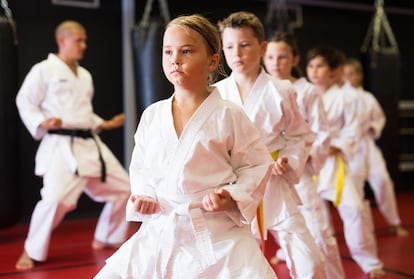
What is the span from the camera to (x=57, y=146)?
13.0 ft

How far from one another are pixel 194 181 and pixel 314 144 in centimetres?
142

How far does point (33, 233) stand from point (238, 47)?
2036 mm

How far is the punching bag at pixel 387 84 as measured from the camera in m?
6.05

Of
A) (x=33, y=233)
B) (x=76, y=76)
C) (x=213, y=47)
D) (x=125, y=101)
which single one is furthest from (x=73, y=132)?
(x=213, y=47)

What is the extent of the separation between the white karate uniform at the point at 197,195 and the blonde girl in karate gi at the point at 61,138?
203 centimetres

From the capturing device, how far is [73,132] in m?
4.00

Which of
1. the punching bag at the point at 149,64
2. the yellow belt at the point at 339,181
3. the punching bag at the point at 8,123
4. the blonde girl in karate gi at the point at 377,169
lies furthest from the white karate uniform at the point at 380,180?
the punching bag at the point at 8,123

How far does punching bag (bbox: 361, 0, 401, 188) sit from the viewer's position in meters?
6.05

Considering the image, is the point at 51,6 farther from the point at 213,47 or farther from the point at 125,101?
the point at 213,47

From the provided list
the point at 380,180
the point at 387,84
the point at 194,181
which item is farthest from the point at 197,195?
the point at 387,84

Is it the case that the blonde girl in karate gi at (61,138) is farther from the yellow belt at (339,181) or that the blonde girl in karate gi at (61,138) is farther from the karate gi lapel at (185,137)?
the karate gi lapel at (185,137)

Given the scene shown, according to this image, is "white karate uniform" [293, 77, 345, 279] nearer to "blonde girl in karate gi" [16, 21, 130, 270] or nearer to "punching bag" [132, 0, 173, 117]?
"punching bag" [132, 0, 173, 117]

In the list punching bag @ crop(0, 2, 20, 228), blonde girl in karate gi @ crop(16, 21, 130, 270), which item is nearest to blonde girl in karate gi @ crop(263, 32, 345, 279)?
blonde girl in karate gi @ crop(16, 21, 130, 270)

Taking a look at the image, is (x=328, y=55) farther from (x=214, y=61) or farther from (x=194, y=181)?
(x=194, y=181)
